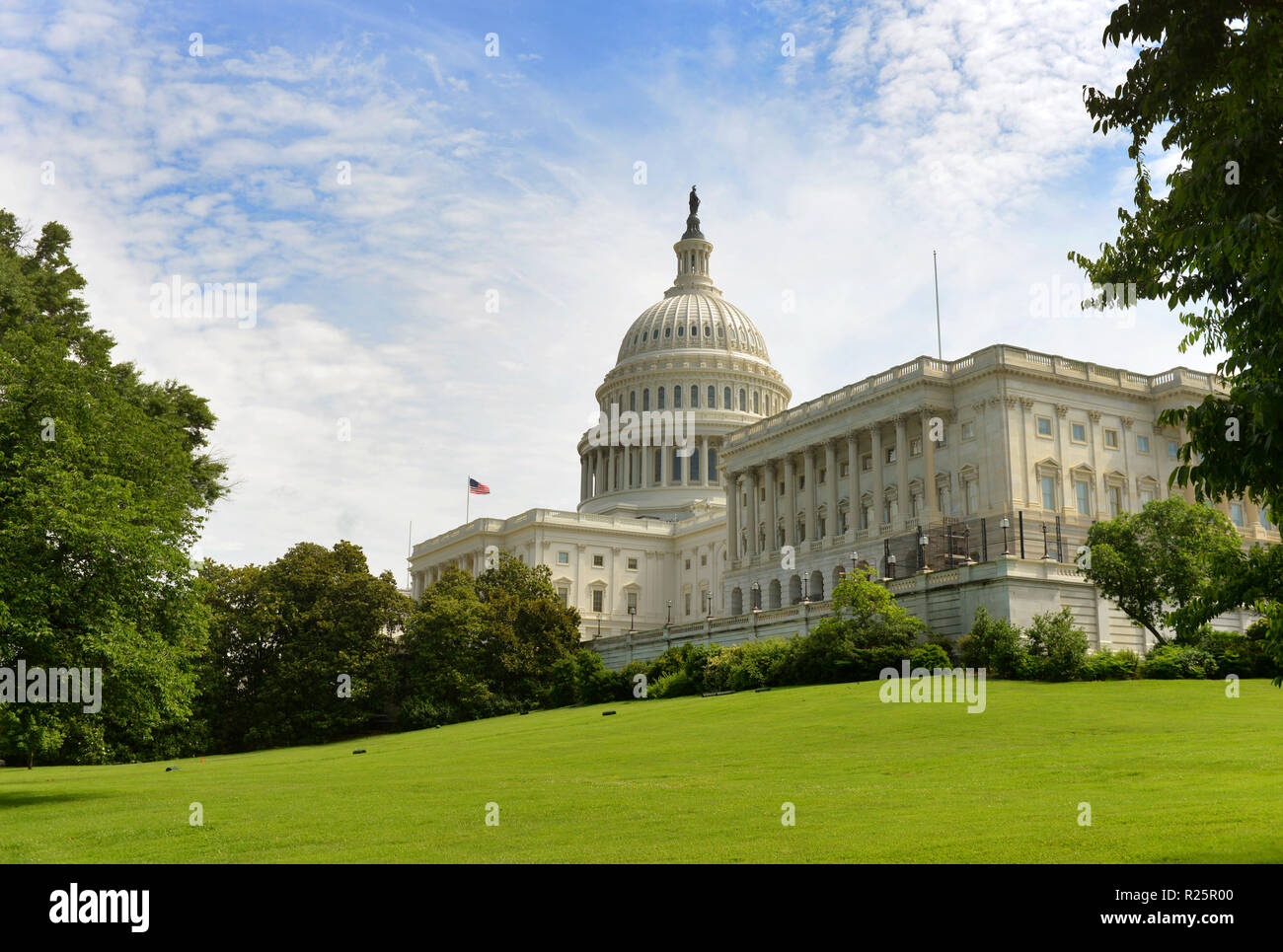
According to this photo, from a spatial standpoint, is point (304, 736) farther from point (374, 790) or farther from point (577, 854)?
point (577, 854)

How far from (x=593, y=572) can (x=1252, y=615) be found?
257ft

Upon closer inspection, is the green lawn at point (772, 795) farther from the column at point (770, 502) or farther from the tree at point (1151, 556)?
the column at point (770, 502)

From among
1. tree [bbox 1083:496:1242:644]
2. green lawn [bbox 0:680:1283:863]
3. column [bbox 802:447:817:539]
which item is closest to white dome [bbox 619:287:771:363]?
column [bbox 802:447:817:539]

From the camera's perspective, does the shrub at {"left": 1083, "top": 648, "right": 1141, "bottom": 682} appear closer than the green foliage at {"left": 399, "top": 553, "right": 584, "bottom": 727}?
Yes

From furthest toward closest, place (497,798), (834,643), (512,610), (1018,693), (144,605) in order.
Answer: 1. (512,610)
2. (834,643)
3. (1018,693)
4. (144,605)
5. (497,798)

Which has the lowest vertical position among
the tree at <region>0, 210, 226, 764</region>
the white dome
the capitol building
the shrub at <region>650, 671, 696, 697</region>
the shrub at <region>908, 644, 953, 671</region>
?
the shrub at <region>650, 671, 696, 697</region>

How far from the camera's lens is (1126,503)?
87000mm

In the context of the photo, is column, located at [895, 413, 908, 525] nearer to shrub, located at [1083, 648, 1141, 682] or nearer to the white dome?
shrub, located at [1083, 648, 1141, 682]

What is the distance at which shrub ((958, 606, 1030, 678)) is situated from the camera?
5247cm

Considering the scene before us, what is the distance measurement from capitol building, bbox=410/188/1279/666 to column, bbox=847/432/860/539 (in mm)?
155

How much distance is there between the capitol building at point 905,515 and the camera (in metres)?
64.6

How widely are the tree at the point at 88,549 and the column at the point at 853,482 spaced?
65726mm

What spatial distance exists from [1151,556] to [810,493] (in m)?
46.2
